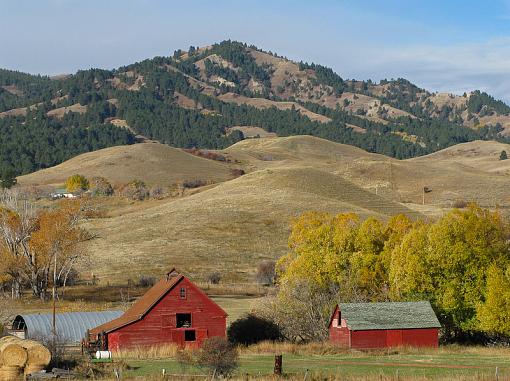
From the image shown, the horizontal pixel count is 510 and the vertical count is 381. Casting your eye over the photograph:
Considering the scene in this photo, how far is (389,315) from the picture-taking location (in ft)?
168

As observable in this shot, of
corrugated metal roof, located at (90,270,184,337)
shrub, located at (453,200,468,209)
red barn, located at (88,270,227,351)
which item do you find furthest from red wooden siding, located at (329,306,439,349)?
shrub, located at (453,200,468,209)

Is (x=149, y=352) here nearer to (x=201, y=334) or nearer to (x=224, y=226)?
(x=201, y=334)

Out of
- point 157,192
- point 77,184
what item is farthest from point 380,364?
point 77,184

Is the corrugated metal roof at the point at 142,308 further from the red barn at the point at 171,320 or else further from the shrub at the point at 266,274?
the shrub at the point at 266,274

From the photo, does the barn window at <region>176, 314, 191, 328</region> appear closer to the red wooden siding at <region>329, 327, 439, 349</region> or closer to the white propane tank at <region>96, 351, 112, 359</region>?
the white propane tank at <region>96, 351, 112, 359</region>

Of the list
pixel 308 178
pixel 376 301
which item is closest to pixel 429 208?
pixel 308 178

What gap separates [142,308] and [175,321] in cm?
208

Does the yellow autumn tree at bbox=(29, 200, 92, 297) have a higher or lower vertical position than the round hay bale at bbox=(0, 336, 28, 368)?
higher

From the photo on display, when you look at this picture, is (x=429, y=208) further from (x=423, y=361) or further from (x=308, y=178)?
(x=423, y=361)

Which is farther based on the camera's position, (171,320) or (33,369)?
(171,320)

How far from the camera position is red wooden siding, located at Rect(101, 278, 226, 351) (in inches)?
2004

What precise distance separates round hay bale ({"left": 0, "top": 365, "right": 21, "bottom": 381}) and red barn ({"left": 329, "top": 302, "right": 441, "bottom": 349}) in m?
21.9

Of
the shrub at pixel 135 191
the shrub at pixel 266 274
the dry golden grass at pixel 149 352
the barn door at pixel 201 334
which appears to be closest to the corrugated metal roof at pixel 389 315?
the barn door at pixel 201 334

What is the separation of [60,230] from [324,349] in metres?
35.2
